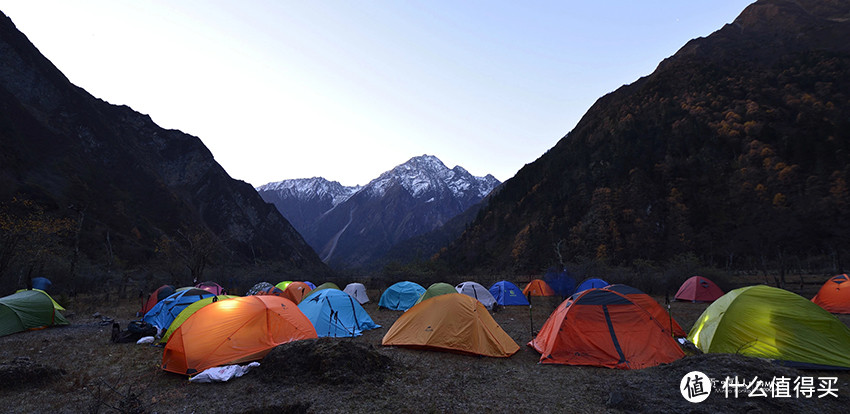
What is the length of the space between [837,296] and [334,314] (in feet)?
66.8

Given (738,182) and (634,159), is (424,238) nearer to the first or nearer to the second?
(634,159)

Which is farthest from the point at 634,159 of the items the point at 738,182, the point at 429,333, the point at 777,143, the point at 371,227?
the point at 371,227

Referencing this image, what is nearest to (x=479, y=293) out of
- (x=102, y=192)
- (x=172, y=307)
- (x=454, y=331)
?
(x=454, y=331)

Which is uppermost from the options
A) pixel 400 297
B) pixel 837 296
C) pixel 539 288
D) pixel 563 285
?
pixel 837 296

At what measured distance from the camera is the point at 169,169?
72625 millimetres

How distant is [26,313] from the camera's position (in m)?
12.6

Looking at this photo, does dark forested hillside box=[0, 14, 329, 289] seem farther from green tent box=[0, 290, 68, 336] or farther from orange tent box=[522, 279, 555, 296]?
orange tent box=[522, 279, 555, 296]

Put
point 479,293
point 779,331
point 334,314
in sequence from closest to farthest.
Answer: point 779,331 < point 334,314 < point 479,293

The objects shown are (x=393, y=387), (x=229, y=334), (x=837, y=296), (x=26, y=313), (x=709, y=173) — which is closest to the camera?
(x=393, y=387)

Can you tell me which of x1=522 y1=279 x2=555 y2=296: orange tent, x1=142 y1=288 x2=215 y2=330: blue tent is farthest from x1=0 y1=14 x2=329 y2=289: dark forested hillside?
x1=522 y1=279 x2=555 y2=296: orange tent

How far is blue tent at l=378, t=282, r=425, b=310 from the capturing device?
18875mm

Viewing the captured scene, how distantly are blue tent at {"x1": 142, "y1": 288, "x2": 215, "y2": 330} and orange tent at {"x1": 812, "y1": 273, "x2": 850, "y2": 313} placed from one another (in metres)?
25.5

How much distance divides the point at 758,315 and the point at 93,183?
69.6 metres

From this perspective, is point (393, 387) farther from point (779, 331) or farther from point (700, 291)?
point (700, 291)
